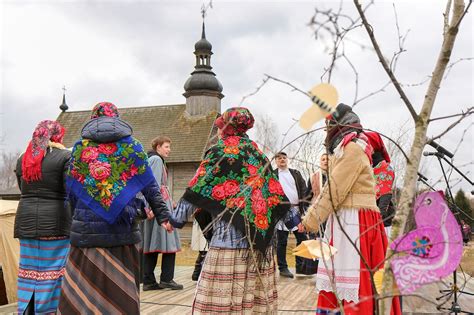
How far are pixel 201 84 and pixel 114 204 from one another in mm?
24727

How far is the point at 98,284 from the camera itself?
10.5 feet

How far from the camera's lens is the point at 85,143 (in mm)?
3344

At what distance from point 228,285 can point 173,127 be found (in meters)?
24.4

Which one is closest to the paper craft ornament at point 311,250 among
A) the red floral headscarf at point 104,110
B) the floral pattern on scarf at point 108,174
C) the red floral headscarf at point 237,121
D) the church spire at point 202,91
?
the red floral headscarf at point 237,121

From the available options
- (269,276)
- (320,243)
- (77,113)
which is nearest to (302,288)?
(269,276)

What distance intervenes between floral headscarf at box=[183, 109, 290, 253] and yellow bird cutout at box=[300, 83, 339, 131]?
210 cm

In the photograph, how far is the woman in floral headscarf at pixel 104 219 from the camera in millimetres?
3188

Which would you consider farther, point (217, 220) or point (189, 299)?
point (189, 299)

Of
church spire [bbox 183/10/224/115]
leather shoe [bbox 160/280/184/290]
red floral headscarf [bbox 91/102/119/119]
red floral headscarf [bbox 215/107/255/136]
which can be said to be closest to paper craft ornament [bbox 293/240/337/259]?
red floral headscarf [bbox 215/107/255/136]

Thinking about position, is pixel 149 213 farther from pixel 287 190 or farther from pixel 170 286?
pixel 287 190

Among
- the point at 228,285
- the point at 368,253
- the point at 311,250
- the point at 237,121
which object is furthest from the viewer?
the point at 237,121

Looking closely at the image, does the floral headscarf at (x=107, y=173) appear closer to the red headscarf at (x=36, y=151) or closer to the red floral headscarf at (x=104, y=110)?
the red floral headscarf at (x=104, y=110)

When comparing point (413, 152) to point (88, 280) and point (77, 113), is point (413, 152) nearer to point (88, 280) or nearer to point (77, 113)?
point (88, 280)

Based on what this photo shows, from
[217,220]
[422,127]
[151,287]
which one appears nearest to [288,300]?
[151,287]
